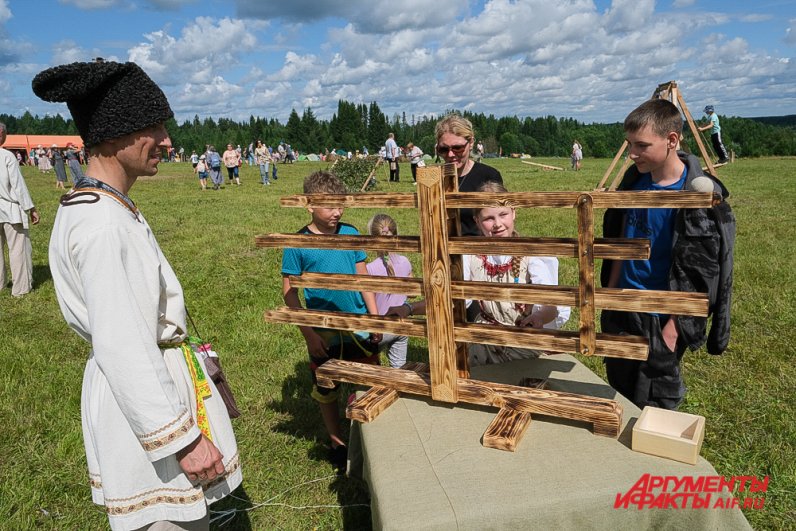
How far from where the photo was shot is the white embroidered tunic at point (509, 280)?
306 centimetres

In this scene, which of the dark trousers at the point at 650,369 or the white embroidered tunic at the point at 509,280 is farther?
the white embroidered tunic at the point at 509,280

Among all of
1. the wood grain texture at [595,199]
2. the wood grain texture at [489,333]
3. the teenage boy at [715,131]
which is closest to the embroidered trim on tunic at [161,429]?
the wood grain texture at [489,333]

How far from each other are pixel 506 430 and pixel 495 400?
24 centimetres

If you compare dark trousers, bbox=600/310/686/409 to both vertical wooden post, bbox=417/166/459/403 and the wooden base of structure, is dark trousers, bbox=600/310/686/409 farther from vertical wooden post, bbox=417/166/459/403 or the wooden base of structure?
vertical wooden post, bbox=417/166/459/403

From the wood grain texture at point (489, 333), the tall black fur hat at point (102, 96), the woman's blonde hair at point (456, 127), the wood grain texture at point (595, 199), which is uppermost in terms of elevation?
the tall black fur hat at point (102, 96)

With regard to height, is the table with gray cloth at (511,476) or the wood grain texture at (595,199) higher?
the wood grain texture at (595,199)

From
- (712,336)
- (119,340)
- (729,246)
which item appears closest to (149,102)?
(119,340)

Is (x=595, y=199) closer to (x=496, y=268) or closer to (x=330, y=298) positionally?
(x=496, y=268)

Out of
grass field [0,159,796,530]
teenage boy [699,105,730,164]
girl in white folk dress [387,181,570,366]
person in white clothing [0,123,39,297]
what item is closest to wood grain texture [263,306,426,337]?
girl in white folk dress [387,181,570,366]

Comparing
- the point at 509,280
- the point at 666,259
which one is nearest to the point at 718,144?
the point at 666,259

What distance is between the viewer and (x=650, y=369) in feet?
9.91

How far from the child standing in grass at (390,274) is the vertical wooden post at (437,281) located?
5.07 feet

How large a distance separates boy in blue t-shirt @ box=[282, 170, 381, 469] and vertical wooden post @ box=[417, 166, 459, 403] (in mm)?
1019

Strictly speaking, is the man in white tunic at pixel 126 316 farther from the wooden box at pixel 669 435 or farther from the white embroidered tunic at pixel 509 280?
the white embroidered tunic at pixel 509 280
